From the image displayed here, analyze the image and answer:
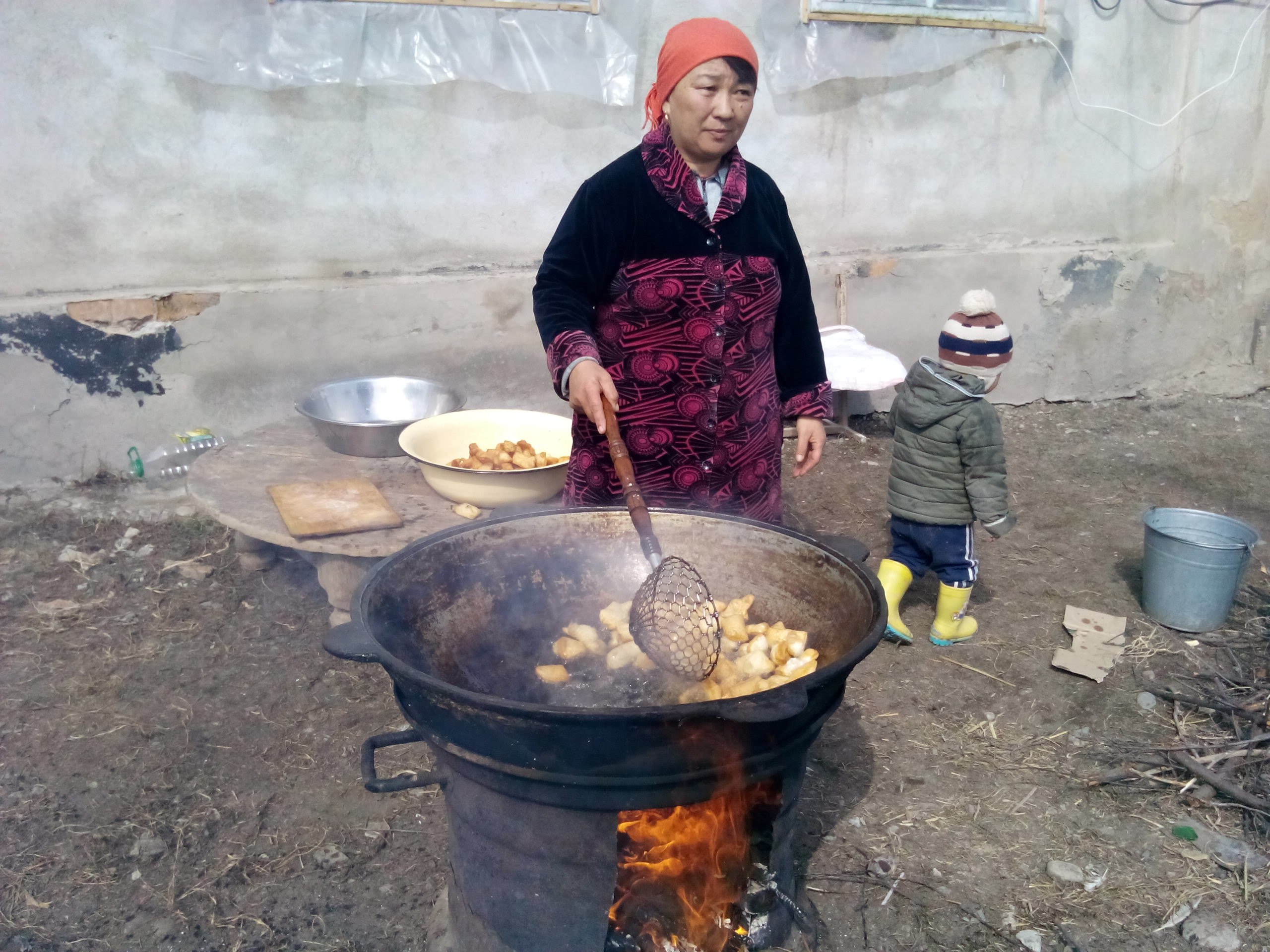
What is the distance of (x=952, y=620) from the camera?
386 centimetres

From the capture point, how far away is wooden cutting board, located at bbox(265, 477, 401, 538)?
3178 mm

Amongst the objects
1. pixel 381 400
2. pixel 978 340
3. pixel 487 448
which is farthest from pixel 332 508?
pixel 978 340

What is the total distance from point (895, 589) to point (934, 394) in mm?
813

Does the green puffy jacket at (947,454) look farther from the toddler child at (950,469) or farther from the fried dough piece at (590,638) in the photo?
the fried dough piece at (590,638)

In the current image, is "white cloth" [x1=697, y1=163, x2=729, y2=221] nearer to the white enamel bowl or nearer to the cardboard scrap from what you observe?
the white enamel bowl

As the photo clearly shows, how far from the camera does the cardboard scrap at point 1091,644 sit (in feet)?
12.1

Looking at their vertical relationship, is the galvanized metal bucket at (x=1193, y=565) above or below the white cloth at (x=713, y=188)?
below

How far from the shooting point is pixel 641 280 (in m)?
2.50

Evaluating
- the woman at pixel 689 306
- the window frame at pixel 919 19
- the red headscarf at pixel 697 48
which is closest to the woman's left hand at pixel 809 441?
the woman at pixel 689 306

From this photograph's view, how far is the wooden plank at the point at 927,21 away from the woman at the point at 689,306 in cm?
351

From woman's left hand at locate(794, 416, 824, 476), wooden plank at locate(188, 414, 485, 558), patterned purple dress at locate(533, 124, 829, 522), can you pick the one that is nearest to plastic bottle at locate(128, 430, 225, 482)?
wooden plank at locate(188, 414, 485, 558)

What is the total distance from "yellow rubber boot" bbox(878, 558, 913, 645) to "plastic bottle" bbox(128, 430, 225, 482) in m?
3.47

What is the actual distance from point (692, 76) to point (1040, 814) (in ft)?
7.88

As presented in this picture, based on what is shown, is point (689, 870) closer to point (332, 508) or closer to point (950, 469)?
point (332, 508)
